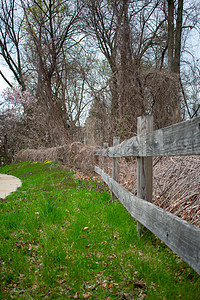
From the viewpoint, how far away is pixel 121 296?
2.02 m

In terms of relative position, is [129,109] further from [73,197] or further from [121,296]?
[121,296]

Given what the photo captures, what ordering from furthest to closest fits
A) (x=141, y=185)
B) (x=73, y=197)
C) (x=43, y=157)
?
(x=43, y=157)
(x=73, y=197)
(x=141, y=185)

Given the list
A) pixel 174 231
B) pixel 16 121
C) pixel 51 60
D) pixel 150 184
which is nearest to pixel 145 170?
pixel 150 184

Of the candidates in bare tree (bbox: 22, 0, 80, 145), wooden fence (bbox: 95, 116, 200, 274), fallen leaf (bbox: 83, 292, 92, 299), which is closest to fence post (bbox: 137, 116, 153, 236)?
wooden fence (bbox: 95, 116, 200, 274)

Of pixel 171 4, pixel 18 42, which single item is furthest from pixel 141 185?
pixel 18 42

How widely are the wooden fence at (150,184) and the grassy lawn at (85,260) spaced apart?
12.9 inches

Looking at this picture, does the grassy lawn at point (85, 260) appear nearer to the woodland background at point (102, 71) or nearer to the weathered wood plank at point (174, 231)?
the weathered wood plank at point (174, 231)

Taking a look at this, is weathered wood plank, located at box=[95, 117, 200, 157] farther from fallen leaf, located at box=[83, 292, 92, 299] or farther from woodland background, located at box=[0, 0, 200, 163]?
woodland background, located at box=[0, 0, 200, 163]

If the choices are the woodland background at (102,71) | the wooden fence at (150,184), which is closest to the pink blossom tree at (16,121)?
the woodland background at (102,71)

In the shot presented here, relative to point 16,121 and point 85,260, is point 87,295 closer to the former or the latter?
point 85,260

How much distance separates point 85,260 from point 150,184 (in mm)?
1135

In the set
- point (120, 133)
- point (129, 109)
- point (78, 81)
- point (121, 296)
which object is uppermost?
point (78, 81)

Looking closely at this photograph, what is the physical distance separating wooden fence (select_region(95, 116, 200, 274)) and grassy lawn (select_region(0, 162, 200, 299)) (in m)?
0.33

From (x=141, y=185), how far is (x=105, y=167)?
4.74 metres
